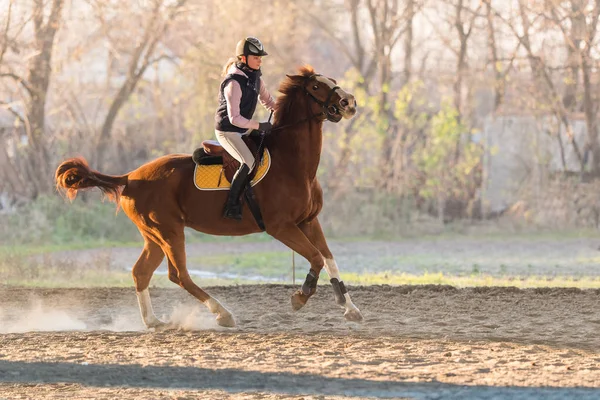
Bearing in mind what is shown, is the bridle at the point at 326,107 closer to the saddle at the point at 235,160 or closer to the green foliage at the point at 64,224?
the saddle at the point at 235,160

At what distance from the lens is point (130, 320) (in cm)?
1101

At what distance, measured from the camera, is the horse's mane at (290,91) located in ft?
31.5

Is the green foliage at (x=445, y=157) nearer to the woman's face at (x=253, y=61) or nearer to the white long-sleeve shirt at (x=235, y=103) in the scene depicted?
the woman's face at (x=253, y=61)

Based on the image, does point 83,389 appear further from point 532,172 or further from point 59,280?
point 532,172

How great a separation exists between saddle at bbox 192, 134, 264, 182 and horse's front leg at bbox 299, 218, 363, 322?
0.76m

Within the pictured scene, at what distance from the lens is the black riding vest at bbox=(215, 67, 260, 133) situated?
9.43m

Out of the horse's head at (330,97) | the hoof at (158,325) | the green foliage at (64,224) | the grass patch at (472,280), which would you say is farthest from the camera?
the green foliage at (64,224)

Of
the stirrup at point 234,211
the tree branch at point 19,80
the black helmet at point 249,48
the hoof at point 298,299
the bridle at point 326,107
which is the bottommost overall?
the hoof at point 298,299

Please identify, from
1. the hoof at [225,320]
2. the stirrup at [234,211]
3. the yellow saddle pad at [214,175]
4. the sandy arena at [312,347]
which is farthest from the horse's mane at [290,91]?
the sandy arena at [312,347]

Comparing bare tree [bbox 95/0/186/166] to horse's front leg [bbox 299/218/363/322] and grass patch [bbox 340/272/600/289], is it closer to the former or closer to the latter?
grass patch [bbox 340/272/600/289]

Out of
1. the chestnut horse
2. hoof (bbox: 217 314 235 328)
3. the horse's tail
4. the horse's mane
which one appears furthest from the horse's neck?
the horse's tail

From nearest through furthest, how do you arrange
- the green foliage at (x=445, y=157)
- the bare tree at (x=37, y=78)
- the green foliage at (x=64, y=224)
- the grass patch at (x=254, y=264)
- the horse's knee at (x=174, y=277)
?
1. the horse's knee at (x=174, y=277)
2. the grass patch at (x=254, y=264)
3. the green foliage at (x=64, y=224)
4. the bare tree at (x=37, y=78)
5. the green foliage at (x=445, y=157)

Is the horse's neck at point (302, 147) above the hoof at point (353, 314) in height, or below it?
above

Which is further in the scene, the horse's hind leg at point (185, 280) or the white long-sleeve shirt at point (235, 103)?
the horse's hind leg at point (185, 280)
